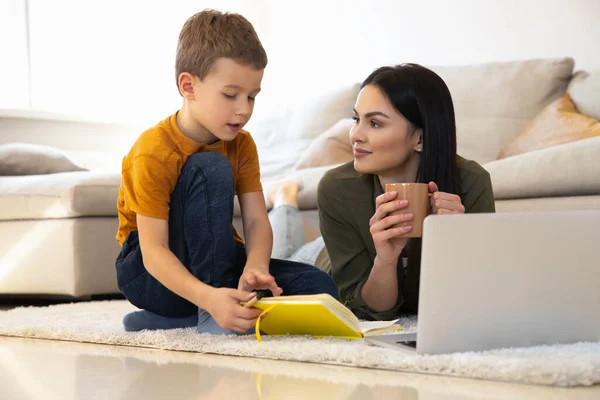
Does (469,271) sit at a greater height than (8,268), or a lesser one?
greater

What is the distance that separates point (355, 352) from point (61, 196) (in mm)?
1743

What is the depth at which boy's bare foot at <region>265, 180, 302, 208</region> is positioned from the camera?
279 cm

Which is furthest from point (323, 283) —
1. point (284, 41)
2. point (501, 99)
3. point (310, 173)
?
point (284, 41)

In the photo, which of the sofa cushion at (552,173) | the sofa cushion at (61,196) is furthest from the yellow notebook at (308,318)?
the sofa cushion at (61,196)

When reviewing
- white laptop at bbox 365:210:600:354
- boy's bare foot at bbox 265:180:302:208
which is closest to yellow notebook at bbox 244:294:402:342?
white laptop at bbox 365:210:600:354

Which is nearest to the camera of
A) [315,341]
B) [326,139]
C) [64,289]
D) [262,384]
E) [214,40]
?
[262,384]

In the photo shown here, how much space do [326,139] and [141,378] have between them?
91.8 inches

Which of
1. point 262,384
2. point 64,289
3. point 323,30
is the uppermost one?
point 323,30

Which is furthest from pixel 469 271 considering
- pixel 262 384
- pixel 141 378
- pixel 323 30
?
pixel 323 30

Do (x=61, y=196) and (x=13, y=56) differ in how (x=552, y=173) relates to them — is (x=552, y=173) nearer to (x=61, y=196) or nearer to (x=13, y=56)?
(x=61, y=196)

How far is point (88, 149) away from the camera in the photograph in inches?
188

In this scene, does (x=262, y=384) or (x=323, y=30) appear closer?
(x=262, y=384)

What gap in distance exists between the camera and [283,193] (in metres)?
2.80

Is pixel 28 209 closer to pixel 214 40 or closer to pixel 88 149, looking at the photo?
pixel 214 40
